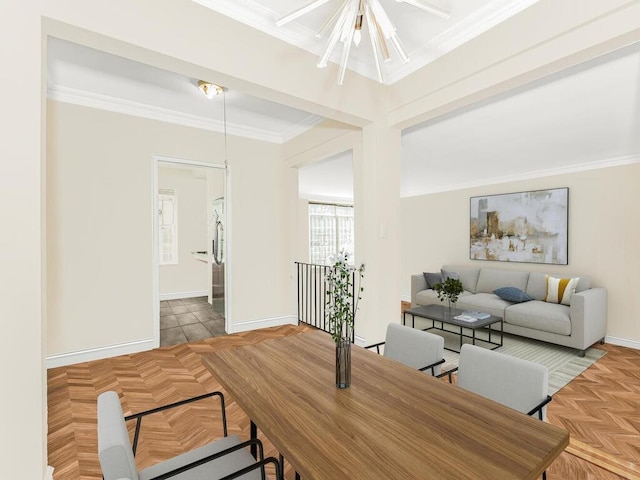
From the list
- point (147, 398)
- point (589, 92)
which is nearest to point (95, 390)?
point (147, 398)

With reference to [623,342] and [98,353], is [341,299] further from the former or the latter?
[623,342]

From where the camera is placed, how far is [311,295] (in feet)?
14.9

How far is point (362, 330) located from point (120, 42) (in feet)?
9.85

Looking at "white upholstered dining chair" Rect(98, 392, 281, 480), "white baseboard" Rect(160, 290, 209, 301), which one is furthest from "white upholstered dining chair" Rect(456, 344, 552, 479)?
"white baseboard" Rect(160, 290, 209, 301)

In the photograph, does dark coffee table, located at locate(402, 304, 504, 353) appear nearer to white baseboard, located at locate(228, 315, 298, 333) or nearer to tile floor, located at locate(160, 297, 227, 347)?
white baseboard, located at locate(228, 315, 298, 333)

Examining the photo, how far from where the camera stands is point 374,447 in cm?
95

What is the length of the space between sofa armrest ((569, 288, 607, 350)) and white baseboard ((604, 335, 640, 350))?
0.33 metres

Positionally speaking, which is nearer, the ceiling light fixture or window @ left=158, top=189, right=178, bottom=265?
the ceiling light fixture

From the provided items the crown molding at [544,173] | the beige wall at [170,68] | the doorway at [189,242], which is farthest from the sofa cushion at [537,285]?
the doorway at [189,242]

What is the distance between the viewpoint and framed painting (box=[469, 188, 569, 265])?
4.54 metres

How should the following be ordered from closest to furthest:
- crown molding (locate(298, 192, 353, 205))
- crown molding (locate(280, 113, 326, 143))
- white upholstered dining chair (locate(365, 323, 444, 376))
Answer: white upholstered dining chair (locate(365, 323, 444, 376))
crown molding (locate(280, 113, 326, 143))
crown molding (locate(298, 192, 353, 205))

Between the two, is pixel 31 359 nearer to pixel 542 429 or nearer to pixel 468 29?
pixel 542 429

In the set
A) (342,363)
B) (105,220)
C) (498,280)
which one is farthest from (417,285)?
(105,220)

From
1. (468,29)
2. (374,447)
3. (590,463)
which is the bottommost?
(590,463)
